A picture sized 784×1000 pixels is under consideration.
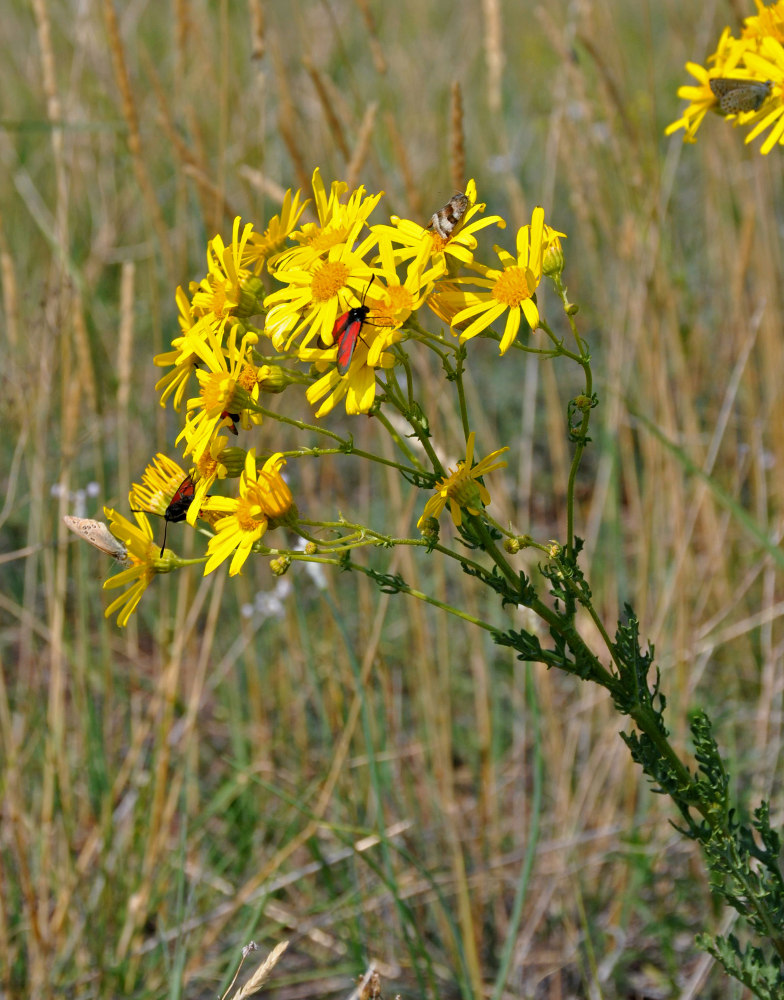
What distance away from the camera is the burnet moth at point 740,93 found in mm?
1539

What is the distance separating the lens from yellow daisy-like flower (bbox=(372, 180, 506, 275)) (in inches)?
49.1

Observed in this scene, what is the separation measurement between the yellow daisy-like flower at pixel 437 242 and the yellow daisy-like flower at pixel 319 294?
6cm

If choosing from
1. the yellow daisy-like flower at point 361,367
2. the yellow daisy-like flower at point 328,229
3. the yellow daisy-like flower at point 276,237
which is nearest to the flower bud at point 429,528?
the yellow daisy-like flower at point 361,367

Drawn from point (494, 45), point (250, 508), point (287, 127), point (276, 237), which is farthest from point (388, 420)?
point (494, 45)

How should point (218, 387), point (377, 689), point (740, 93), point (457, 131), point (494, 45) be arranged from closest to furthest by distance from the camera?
point (218, 387)
point (740, 93)
point (457, 131)
point (494, 45)
point (377, 689)

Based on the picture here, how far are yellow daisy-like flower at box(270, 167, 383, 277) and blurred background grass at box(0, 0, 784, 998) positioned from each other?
2.48ft

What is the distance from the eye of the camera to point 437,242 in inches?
52.1

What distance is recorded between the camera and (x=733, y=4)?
213cm

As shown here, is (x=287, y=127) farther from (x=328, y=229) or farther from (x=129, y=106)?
(x=328, y=229)

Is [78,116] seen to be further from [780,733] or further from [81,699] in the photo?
[780,733]

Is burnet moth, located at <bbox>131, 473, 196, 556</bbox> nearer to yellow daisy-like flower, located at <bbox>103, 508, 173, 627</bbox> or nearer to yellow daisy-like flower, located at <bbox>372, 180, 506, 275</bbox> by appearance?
yellow daisy-like flower, located at <bbox>103, 508, 173, 627</bbox>

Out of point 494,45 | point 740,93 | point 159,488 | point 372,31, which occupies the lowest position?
point 159,488

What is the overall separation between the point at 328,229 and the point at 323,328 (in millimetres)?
213

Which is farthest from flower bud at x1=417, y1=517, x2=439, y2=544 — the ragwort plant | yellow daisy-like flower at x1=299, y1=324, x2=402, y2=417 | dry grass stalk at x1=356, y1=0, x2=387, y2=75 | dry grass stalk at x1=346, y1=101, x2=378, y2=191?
dry grass stalk at x1=356, y1=0, x2=387, y2=75
